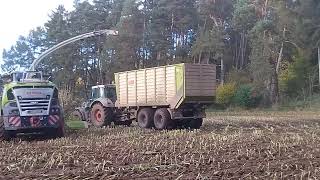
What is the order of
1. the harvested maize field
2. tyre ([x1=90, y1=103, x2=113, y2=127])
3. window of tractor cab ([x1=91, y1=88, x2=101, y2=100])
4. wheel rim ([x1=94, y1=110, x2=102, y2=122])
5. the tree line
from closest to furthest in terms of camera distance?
1. the harvested maize field
2. tyre ([x1=90, y1=103, x2=113, y2=127])
3. wheel rim ([x1=94, y1=110, x2=102, y2=122])
4. window of tractor cab ([x1=91, y1=88, x2=101, y2=100])
5. the tree line

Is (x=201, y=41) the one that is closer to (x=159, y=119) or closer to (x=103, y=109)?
(x=103, y=109)

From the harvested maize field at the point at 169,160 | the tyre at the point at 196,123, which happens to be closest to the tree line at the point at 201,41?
the tyre at the point at 196,123

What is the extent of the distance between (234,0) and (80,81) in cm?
2077

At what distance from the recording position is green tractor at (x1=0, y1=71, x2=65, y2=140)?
1461 centimetres

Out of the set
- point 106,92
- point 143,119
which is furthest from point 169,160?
point 106,92

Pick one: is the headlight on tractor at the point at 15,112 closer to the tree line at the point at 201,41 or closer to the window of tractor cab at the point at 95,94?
the window of tractor cab at the point at 95,94

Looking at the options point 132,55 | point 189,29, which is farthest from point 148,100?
point 189,29

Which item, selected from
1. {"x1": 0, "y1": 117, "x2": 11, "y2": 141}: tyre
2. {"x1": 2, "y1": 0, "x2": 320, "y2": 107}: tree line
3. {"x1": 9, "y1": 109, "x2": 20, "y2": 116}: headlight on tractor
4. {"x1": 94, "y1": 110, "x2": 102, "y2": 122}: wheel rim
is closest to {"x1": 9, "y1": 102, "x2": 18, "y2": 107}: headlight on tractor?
{"x1": 9, "y1": 109, "x2": 20, "y2": 116}: headlight on tractor

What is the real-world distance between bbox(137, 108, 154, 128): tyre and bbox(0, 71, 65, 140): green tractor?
456cm

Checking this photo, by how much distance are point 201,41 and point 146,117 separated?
30.4m

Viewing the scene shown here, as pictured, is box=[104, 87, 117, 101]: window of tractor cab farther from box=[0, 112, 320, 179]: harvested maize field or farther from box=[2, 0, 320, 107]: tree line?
box=[2, 0, 320, 107]: tree line

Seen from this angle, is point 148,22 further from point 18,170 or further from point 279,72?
point 18,170

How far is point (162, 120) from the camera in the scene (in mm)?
18609

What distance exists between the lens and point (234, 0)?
185 feet
